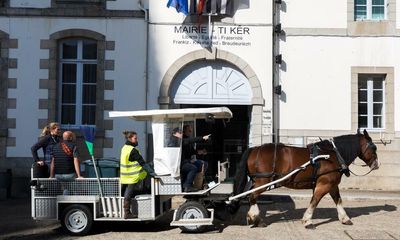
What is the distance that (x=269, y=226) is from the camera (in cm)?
1018

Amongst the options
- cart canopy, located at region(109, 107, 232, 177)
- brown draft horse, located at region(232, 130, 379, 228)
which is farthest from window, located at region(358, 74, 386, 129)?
cart canopy, located at region(109, 107, 232, 177)

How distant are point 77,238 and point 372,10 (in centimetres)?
1104

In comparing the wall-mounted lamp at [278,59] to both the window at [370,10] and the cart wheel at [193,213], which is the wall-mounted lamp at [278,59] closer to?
the window at [370,10]

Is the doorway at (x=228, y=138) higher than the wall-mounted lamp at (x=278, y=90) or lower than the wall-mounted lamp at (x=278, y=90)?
lower

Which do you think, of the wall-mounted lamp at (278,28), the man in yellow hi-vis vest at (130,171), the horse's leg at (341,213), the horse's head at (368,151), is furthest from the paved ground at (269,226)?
the wall-mounted lamp at (278,28)

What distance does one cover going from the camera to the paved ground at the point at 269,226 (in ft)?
30.5

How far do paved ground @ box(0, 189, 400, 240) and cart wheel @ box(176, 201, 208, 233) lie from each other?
5.7 inches

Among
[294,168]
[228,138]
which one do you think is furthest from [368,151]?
[228,138]

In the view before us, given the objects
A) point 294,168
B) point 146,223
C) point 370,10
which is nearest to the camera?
point 294,168

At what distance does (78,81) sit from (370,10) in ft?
28.1

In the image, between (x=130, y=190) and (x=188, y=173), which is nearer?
(x=130, y=190)

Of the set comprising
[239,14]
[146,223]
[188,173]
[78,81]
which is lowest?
[146,223]

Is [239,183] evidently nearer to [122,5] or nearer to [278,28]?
[278,28]

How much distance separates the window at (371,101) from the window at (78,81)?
7581 millimetres
